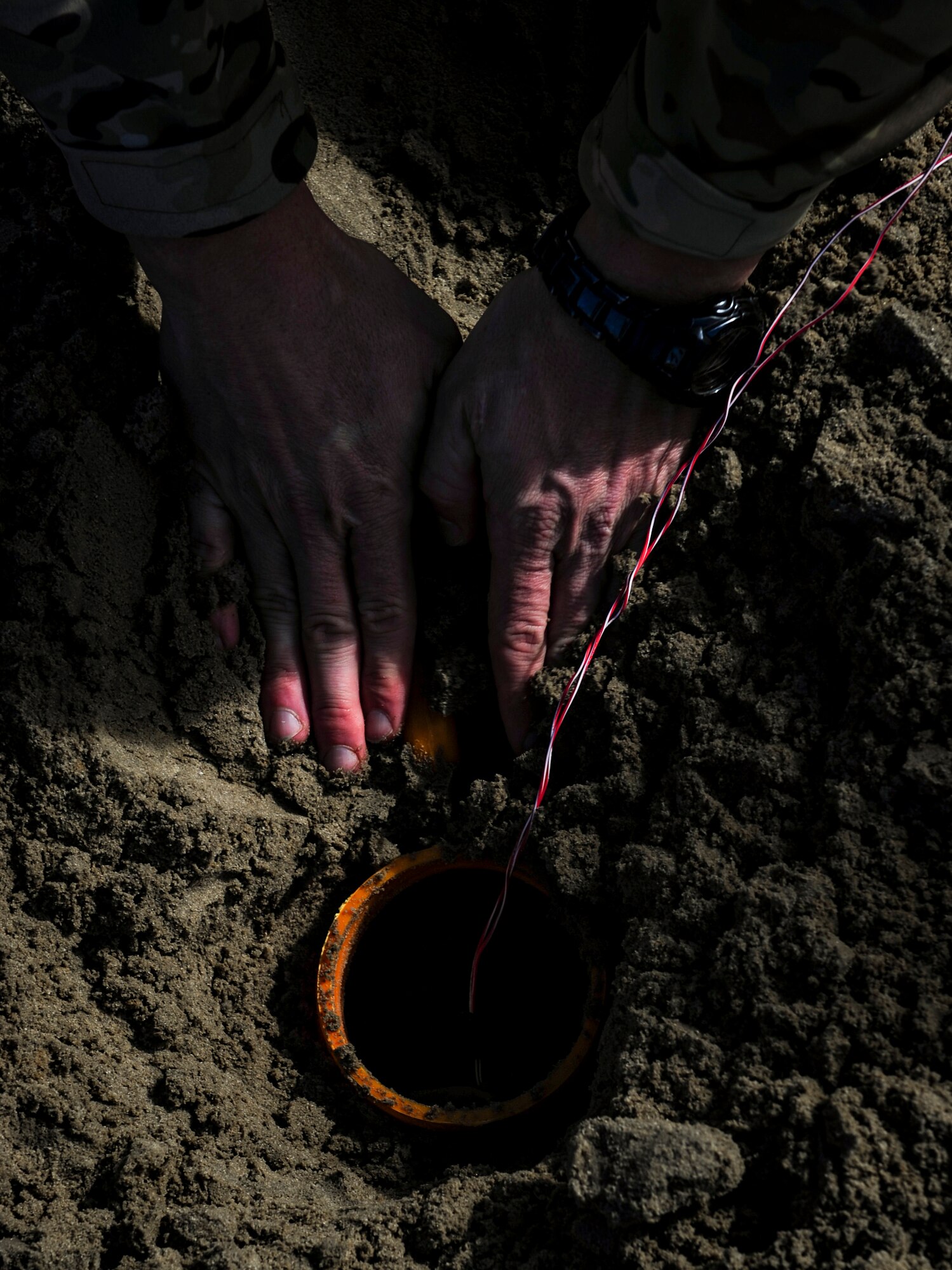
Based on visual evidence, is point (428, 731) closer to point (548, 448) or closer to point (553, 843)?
point (553, 843)

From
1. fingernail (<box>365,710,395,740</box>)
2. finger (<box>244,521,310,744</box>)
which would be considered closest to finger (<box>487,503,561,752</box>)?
fingernail (<box>365,710,395,740</box>)

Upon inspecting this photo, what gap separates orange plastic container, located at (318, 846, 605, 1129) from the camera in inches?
56.8

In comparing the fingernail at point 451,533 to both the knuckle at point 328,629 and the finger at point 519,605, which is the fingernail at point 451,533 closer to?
the finger at point 519,605

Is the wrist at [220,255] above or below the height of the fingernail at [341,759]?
above

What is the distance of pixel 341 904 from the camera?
5.30ft

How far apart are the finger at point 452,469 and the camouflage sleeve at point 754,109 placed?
429 millimetres

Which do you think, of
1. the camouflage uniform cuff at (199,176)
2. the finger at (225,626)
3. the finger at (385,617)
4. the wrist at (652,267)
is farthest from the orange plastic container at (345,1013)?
the camouflage uniform cuff at (199,176)

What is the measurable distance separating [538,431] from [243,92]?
2.38 feet

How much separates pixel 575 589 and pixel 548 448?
257 mm

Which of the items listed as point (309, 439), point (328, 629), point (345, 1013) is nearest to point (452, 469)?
point (309, 439)

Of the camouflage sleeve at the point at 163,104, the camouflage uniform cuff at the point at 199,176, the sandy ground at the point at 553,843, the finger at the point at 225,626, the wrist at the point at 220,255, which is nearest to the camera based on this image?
the sandy ground at the point at 553,843

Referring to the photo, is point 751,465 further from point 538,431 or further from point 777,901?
point 777,901

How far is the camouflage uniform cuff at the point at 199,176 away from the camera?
1.44 m

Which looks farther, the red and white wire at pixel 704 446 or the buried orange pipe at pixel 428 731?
the buried orange pipe at pixel 428 731
